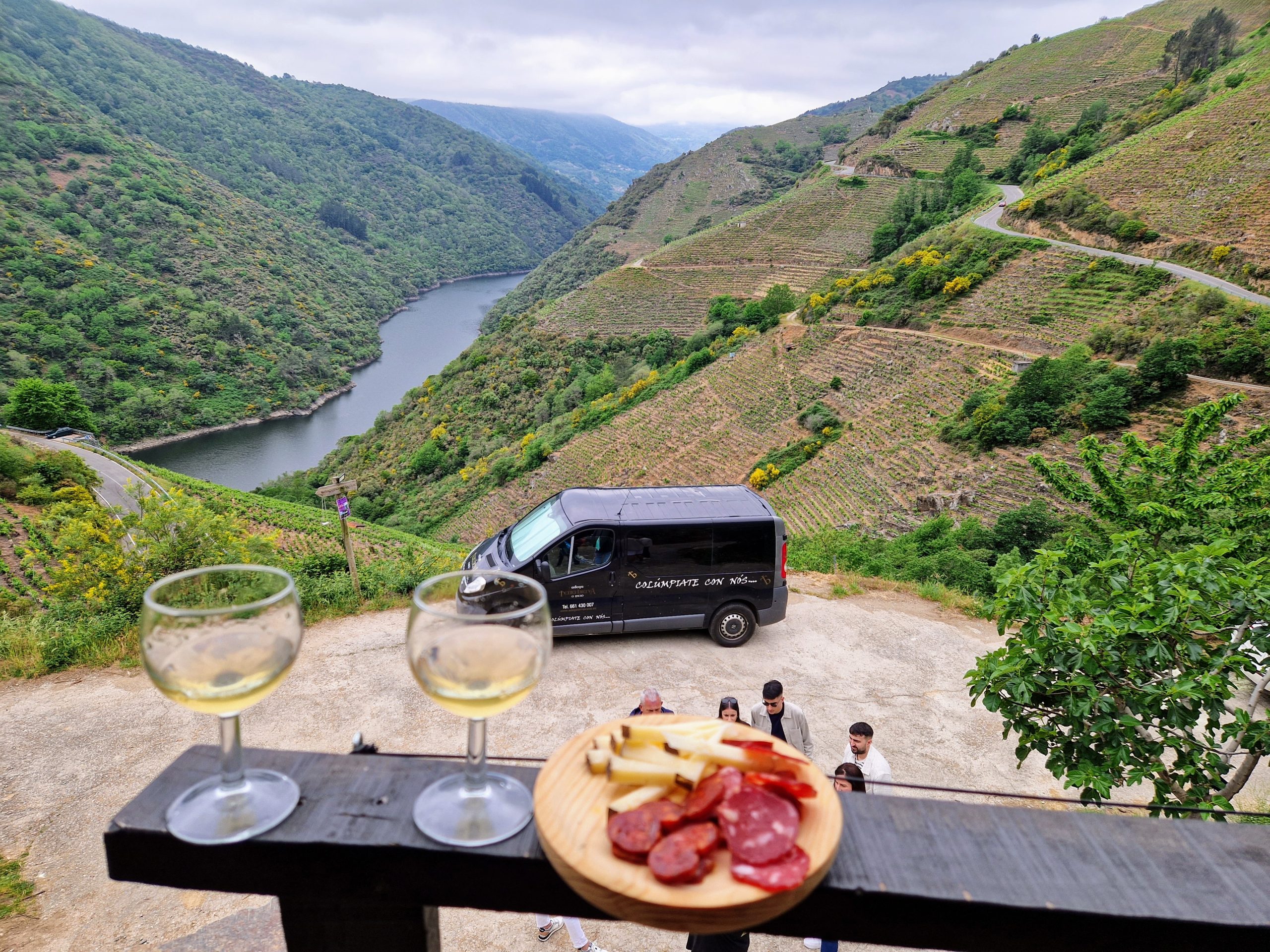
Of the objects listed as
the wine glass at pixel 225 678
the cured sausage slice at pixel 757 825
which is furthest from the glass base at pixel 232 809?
the cured sausage slice at pixel 757 825

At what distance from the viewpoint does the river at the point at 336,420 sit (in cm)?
5278

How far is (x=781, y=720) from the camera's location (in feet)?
14.4

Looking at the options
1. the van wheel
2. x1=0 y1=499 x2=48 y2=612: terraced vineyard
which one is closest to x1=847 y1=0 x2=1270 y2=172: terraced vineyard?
the van wheel

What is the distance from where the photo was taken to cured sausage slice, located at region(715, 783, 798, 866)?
2.81 feet

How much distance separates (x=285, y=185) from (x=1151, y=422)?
136 meters

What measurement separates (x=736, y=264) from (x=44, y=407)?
174 feet

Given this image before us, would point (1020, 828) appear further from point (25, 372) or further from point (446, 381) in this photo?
point (25, 372)

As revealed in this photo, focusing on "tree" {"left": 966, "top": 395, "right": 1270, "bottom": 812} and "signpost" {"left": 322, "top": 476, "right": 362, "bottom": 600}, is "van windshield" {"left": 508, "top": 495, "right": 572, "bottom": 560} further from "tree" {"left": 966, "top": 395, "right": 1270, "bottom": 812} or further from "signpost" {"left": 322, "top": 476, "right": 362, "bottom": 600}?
"tree" {"left": 966, "top": 395, "right": 1270, "bottom": 812}

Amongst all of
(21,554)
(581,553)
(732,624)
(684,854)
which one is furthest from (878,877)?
(21,554)

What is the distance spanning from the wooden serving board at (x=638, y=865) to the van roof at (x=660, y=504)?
6.12 meters

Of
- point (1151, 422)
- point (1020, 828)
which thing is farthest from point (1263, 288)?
point (1020, 828)

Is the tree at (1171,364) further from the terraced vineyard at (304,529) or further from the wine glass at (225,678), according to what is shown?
the wine glass at (225,678)

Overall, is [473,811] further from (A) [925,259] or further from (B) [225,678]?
(A) [925,259]

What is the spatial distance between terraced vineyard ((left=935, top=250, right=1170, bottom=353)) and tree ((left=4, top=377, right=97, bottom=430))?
57.7 metres
